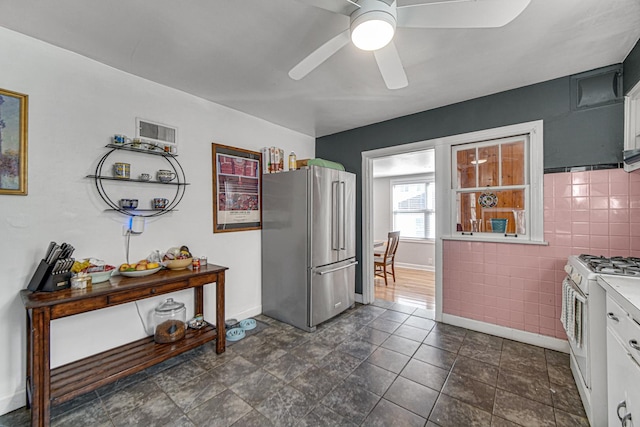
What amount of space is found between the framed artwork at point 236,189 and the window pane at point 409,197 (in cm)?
427

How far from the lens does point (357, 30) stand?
1.31 m

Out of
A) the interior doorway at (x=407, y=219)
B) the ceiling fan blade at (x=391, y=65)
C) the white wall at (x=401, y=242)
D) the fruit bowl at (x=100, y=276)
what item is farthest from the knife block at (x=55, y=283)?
the white wall at (x=401, y=242)

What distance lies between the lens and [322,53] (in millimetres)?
Result: 1525

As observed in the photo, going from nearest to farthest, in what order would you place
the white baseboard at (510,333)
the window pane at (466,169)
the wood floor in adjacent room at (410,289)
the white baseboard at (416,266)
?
the white baseboard at (510,333) < the window pane at (466,169) < the wood floor in adjacent room at (410,289) < the white baseboard at (416,266)

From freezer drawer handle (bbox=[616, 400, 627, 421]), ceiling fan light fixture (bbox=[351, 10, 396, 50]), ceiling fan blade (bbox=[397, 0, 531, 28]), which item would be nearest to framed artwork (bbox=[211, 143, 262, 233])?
ceiling fan light fixture (bbox=[351, 10, 396, 50])

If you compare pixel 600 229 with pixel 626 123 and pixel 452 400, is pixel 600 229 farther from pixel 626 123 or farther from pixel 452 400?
pixel 452 400

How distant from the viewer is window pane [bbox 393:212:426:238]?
6.22 metres

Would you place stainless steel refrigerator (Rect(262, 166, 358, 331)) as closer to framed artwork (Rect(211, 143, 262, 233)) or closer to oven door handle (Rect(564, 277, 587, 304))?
framed artwork (Rect(211, 143, 262, 233))

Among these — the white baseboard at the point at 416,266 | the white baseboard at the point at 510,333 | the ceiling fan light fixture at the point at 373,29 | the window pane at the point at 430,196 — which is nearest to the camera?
the ceiling fan light fixture at the point at 373,29

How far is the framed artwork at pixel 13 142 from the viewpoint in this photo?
5.44 feet

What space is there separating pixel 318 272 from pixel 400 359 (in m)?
1.12

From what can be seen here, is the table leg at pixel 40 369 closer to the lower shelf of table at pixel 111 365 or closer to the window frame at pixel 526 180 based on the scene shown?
the lower shelf of table at pixel 111 365

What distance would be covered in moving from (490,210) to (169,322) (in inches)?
131

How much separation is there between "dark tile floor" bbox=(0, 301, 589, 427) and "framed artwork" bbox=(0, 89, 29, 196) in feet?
4.87
